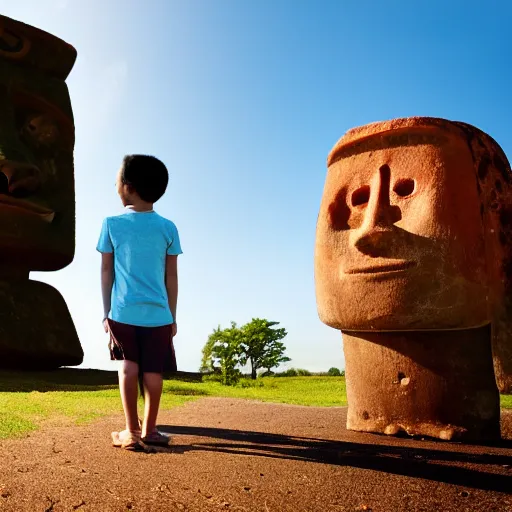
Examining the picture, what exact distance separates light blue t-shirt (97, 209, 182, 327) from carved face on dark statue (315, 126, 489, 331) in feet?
5.92

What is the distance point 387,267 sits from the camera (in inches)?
175

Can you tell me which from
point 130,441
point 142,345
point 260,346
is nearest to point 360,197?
point 142,345

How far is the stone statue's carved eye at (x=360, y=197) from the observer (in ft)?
16.0

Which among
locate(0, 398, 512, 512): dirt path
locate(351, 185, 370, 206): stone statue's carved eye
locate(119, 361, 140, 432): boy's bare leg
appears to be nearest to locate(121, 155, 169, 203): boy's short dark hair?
locate(119, 361, 140, 432): boy's bare leg

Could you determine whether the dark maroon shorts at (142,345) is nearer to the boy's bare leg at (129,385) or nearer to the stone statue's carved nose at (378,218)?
the boy's bare leg at (129,385)

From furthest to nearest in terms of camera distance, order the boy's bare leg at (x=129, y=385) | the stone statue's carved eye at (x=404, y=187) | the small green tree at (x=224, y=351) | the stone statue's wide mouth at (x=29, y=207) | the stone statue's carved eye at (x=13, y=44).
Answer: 1. the small green tree at (x=224, y=351)
2. the stone statue's carved eye at (x=13, y=44)
3. the stone statue's wide mouth at (x=29, y=207)
4. the stone statue's carved eye at (x=404, y=187)
5. the boy's bare leg at (x=129, y=385)

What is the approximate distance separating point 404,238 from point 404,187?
0.50 meters

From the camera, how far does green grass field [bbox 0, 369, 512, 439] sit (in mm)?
4896

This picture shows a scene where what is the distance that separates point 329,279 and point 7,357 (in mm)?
4973

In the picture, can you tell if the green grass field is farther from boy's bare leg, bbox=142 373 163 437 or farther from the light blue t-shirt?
the light blue t-shirt

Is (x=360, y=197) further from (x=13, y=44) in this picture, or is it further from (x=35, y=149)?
(x=13, y=44)

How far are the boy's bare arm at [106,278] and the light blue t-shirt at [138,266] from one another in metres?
0.02

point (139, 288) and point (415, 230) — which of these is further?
point (415, 230)

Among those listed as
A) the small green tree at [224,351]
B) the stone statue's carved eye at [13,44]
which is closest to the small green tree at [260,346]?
the small green tree at [224,351]
